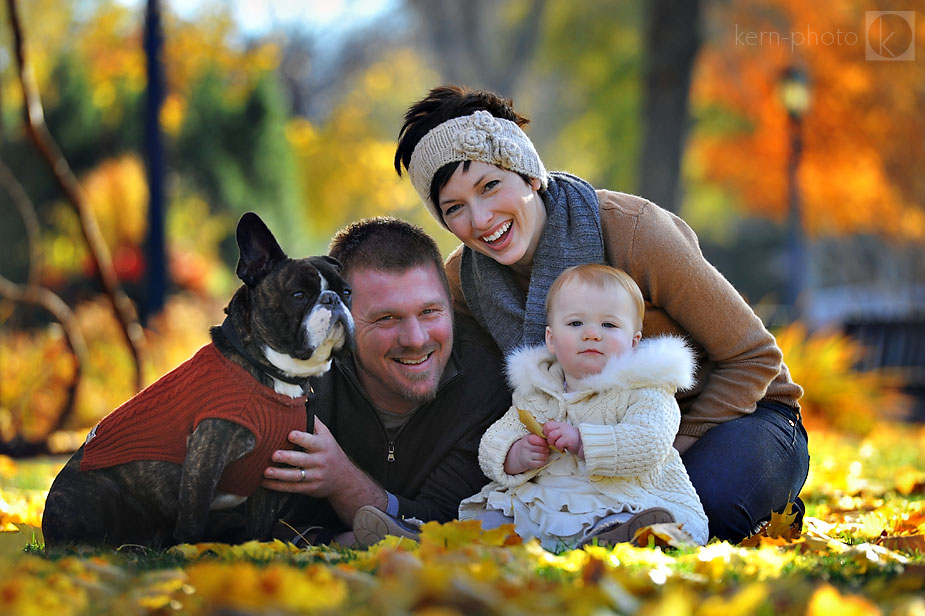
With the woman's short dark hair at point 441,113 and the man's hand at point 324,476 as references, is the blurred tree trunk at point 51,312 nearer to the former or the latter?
the woman's short dark hair at point 441,113

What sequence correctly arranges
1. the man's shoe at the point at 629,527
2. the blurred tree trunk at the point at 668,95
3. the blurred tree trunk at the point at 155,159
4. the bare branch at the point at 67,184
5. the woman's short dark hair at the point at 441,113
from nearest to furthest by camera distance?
the man's shoe at the point at 629,527 → the woman's short dark hair at the point at 441,113 → the bare branch at the point at 67,184 → the blurred tree trunk at the point at 155,159 → the blurred tree trunk at the point at 668,95

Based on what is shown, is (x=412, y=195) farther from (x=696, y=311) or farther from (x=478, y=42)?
(x=696, y=311)

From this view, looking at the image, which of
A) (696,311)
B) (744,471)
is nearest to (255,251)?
(696,311)

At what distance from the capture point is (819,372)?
33.5 feet

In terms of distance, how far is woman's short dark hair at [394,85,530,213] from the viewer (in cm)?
431

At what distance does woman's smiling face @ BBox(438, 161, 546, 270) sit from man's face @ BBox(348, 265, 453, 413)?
290 millimetres

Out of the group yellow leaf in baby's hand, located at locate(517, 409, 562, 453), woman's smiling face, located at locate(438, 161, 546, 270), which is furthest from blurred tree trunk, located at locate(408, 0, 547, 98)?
yellow leaf in baby's hand, located at locate(517, 409, 562, 453)

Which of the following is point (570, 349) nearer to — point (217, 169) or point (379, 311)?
point (379, 311)

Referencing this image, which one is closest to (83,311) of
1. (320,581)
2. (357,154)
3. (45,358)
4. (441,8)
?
(45,358)

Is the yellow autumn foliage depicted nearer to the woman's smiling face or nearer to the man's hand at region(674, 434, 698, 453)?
the man's hand at region(674, 434, 698, 453)

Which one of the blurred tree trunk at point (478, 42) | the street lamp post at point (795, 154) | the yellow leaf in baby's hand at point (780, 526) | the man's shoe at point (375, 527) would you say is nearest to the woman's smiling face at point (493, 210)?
the man's shoe at point (375, 527)

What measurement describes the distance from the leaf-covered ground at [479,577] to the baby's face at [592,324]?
0.77 meters

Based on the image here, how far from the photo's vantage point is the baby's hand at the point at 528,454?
12.2ft

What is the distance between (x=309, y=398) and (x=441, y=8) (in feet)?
96.3
